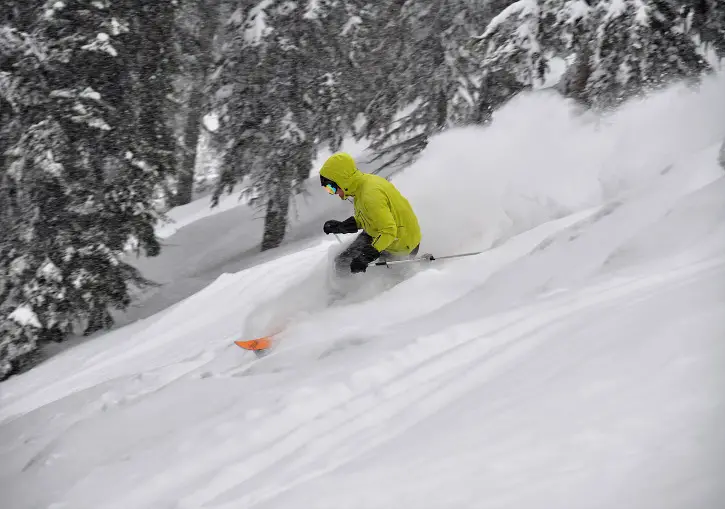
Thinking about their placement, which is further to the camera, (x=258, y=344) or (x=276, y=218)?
(x=276, y=218)

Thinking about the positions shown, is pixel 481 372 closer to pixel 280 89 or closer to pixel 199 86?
pixel 280 89

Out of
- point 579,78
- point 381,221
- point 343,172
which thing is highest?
point 343,172

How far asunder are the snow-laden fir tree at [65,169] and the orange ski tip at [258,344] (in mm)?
5916

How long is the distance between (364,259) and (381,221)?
42 centimetres

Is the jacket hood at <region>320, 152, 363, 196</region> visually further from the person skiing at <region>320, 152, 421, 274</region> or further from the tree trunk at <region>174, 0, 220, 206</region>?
the tree trunk at <region>174, 0, 220, 206</region>

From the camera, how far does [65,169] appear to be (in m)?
11.2

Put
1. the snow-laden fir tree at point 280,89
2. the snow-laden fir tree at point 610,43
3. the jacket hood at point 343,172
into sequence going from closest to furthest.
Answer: the jacket hood at point 343,172, the snow-laden fir tree at point 610,43, the snow-laden fir tree at point 280,89

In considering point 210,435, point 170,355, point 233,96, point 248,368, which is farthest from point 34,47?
point 210,435

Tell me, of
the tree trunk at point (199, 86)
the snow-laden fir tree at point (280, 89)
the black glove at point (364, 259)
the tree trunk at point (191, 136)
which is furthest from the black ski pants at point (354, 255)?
the tree trunk at point (191, 136)

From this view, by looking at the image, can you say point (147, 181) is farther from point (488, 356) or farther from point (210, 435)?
point (488, 356)

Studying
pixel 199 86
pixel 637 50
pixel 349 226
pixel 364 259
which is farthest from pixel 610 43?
pixel 199 86

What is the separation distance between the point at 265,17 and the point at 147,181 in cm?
411

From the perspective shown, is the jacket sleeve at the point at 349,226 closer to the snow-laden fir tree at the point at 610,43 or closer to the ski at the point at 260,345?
the ski at the point at 260,345

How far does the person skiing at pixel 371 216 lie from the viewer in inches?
253
